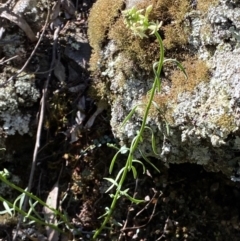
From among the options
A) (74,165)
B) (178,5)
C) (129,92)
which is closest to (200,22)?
(178,5)

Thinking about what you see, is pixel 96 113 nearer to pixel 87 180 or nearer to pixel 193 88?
pixel 87 180

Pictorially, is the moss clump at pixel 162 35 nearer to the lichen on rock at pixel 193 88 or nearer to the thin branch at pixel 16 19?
the lichen on rock at pixel 193 88

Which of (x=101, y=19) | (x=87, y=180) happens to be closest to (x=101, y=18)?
(x=101, y=19)

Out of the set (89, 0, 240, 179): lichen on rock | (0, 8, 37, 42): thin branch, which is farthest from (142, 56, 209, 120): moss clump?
(0, 8, 37, 42): thin branch

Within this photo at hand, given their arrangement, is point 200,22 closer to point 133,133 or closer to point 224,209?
point 133,133

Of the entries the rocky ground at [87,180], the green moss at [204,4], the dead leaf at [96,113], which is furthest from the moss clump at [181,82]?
the dead leaf at [96,113]
